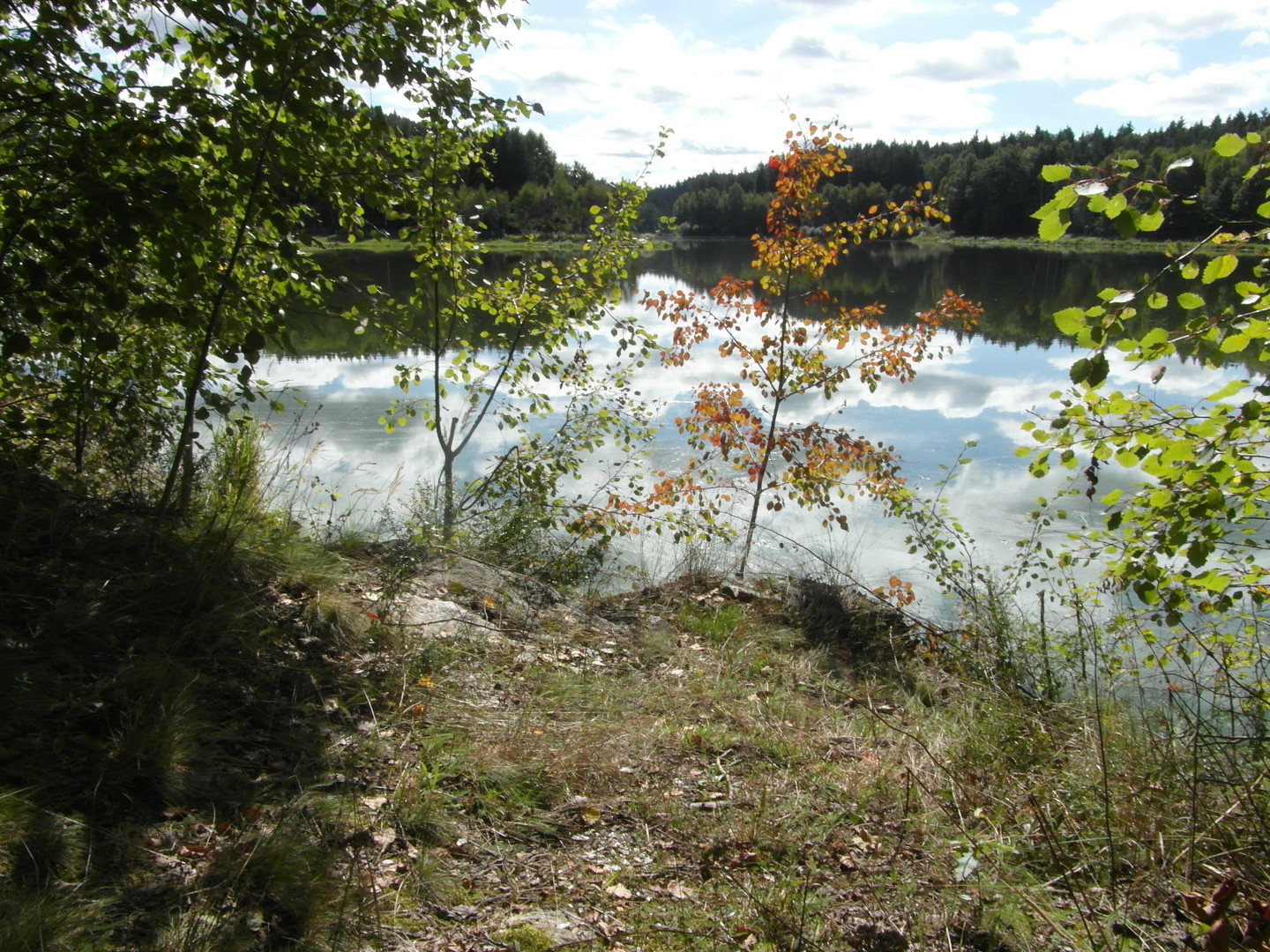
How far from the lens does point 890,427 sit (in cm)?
1502

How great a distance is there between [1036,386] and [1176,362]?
21.8 feet

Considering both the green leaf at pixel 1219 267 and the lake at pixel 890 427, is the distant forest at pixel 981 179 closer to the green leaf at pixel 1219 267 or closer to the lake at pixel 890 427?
the lake at pixel 890 427

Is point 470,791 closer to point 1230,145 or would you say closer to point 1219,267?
point 1219,267

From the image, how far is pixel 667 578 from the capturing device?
813 cm

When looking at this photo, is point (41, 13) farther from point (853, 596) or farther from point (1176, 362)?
point (1176, 362)

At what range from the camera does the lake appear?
952cm

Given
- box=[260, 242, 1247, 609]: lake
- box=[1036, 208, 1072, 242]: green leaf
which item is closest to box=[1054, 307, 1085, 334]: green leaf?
box=[1036, 208, 1072, 242]: green leaf

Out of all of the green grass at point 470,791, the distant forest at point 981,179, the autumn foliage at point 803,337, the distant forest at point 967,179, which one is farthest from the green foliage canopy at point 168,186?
the distant forest at point 981,179

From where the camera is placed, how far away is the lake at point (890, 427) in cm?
952

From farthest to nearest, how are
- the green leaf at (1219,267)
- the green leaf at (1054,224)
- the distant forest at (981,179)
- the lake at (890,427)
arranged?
the distant forest at (981,179)
the lake at (890,427)
the green leaf at (1219,267)
the green leaf at (1054,224)

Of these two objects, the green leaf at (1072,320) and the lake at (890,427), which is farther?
the lake at (890,427)

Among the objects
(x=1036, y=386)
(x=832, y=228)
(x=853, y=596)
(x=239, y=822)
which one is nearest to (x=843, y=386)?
(x=1036, y=386)

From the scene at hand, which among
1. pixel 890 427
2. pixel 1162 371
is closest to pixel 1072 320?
pixel 1162 371

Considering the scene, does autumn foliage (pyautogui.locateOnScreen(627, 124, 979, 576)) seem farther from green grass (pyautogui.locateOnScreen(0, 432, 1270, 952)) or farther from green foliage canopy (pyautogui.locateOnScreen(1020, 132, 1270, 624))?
green foliage canopy (pyautogui.locateOnScreen(1020, 132, 1270, 624))
